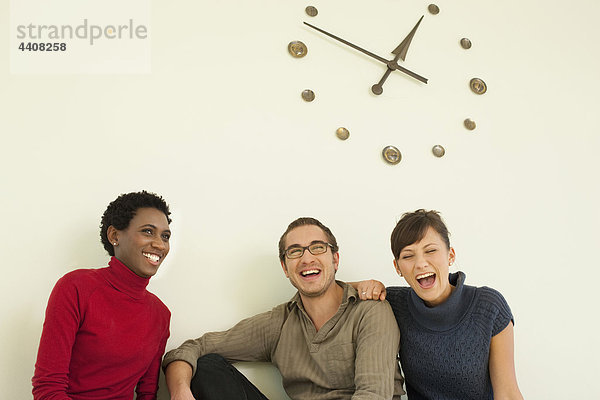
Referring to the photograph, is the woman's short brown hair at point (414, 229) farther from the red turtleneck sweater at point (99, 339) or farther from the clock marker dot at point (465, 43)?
the clock marker dot at point (465, 43)

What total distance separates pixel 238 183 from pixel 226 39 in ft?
1.83

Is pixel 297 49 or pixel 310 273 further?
pixel 297 49

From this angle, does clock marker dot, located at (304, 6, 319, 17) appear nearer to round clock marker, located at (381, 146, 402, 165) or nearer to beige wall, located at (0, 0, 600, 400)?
beige wall, located at (0, 0, 600, 400)

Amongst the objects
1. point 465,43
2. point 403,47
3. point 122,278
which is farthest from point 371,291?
point 465,43

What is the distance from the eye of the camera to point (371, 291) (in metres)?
1.71

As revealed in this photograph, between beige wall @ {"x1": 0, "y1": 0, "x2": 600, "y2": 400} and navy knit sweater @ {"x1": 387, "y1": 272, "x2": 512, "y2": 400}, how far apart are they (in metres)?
0.45

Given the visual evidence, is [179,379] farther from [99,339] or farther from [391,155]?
[391,155]

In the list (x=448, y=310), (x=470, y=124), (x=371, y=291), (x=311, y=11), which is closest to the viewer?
(x=448, y=310)

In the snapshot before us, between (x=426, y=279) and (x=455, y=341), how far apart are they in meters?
0.19

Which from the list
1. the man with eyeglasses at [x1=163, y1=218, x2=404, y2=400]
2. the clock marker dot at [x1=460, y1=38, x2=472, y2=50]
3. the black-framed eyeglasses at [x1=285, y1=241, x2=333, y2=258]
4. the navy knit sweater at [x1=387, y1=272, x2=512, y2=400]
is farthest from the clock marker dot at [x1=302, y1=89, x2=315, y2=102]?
the navy knit sweater at [x1=387, y1=272, x2=512, y2=400]

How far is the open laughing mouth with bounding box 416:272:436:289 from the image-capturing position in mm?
1613

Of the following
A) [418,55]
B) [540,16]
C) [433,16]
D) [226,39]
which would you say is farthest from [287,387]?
[540,16]

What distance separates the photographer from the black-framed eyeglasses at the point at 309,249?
1735mm

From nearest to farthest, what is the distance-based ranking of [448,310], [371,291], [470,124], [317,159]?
[448,310] < [371,291] < [317,159] < [470,124]
